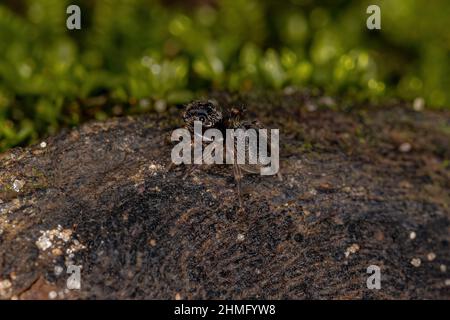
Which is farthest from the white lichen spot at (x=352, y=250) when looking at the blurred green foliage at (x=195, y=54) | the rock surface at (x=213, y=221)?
the blurred green foliage at (x=195, y=54)

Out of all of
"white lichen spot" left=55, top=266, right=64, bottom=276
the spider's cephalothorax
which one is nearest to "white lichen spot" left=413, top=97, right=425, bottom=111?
the spider's cephalothorax

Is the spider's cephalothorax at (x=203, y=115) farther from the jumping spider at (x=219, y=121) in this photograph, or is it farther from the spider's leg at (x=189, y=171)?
the spider's leg at (x=189, y=171)

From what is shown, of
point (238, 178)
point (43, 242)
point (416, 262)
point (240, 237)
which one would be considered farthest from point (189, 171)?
point (416, 262)

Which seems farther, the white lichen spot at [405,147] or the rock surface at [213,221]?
the white lichen spot at [405,147]

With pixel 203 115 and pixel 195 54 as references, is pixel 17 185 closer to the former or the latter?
pixel 203 115

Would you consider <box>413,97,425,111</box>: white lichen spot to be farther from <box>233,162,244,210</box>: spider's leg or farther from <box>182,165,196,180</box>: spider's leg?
<box>182,165,196,180</box>: spider's leg

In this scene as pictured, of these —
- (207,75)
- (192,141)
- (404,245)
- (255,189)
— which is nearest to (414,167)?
(404,245)
